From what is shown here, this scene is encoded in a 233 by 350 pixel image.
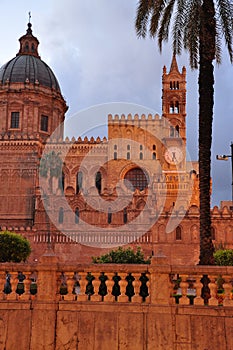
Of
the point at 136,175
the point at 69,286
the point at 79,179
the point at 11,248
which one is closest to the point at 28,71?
the point at 79,179

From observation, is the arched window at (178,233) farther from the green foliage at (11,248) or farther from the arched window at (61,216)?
the green foliage at (11,248)

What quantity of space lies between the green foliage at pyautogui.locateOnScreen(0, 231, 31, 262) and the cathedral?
8.22 metres

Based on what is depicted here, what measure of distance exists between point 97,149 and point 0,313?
45.3 meters

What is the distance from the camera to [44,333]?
8.58 metres

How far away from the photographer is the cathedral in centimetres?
4125

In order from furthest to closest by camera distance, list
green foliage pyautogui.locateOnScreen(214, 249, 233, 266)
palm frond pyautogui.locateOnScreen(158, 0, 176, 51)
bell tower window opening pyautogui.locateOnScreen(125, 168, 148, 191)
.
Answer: bell tower window opening pyautogui.locateOnScreen(125, 168, 148, 191) → green foliage pyautogui.locateOnScreen(214, 249, 233, 266) → palm frond pyautogui.locateOnScreen(158, 0, 176, 51)

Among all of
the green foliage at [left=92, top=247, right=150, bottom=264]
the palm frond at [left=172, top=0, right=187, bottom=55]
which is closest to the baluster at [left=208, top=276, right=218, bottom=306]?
the palm frond at [left=172, top=0, right=187, bottom=55]

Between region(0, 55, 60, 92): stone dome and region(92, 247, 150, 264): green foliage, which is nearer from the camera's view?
region(92, 247, 150, 264): green foliage

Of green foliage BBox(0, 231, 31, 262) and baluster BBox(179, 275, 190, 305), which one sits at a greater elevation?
green foliage BBox(0, 231, 31, 262)

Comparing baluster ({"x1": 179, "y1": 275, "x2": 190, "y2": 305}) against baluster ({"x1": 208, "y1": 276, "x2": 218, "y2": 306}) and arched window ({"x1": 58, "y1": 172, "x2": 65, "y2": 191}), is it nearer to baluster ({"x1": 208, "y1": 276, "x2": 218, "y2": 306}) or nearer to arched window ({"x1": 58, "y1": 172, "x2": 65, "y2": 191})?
baluster ({"x1": 208, "y1": 276, "x2": 218, "y2": 306})

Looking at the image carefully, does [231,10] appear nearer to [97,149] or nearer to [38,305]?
[38,305]

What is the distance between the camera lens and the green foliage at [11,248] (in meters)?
31.3

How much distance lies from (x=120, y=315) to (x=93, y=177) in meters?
44.8

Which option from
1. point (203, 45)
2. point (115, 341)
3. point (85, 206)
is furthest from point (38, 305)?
point (85, 206)
